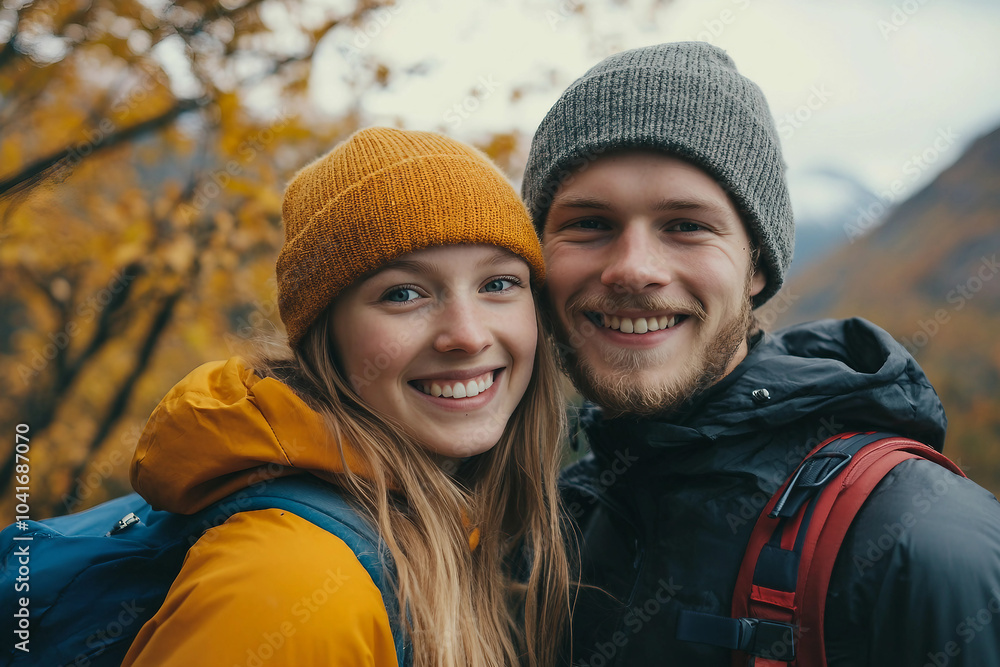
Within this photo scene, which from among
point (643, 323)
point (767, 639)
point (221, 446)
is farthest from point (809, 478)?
point (221, 446)

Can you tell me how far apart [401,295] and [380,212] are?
0.82ft

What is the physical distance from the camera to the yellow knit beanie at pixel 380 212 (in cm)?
192

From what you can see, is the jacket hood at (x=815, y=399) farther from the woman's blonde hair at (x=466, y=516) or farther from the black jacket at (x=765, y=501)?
the woman's blonde hair at (x=466, y=516)

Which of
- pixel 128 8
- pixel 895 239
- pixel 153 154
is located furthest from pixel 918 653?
pixel 895 239

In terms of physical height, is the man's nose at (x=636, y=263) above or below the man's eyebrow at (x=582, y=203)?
below

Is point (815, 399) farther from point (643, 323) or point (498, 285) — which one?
point (498, 285)

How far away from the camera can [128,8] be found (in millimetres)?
3391

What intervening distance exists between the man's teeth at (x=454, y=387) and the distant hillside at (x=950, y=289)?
13.8ft

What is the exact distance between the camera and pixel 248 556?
144 cm

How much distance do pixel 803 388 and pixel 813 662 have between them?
74 cm

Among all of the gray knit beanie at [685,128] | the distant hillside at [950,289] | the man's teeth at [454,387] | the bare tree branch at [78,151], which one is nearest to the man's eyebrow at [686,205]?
the gray knit beanie at [685,128]

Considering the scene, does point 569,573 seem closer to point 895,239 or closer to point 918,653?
point 918,653

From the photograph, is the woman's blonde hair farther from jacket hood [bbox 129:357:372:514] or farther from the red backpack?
the red backpack

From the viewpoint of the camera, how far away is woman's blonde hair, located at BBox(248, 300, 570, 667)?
1799mm
